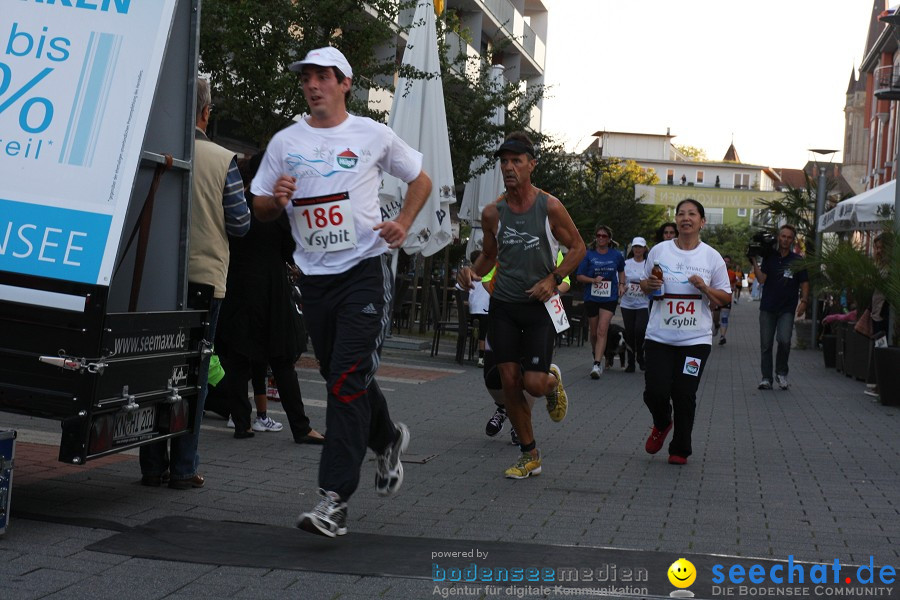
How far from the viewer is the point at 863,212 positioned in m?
19.6

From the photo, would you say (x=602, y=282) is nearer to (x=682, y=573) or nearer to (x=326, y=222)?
(x=326, y=222)

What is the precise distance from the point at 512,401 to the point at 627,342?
10.5 meters

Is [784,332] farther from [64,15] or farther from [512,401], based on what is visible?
[64,15]

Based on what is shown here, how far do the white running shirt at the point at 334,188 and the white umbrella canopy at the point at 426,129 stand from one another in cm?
1015

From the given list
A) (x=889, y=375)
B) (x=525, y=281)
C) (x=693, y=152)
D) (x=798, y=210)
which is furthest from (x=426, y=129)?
(x=693, y=152)

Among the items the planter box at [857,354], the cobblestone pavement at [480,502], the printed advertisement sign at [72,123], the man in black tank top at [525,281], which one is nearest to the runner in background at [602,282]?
the planter box at [857,354]

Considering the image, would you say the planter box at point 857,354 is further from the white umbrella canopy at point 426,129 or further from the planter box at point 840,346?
the white umbrella canopy at point 426,129

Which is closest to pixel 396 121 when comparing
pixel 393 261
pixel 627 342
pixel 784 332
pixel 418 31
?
pixel 418 31

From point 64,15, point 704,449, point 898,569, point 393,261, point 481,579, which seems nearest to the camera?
point 481,579

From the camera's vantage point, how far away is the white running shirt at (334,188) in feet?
18.6

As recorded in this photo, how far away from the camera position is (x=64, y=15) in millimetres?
5984

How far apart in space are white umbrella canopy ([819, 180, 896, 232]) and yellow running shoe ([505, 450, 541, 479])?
40.4ft

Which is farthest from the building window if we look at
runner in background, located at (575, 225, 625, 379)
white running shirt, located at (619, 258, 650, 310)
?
runner in background, located at (575, 225, 625, 379)

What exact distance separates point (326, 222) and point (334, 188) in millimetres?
→ 160
